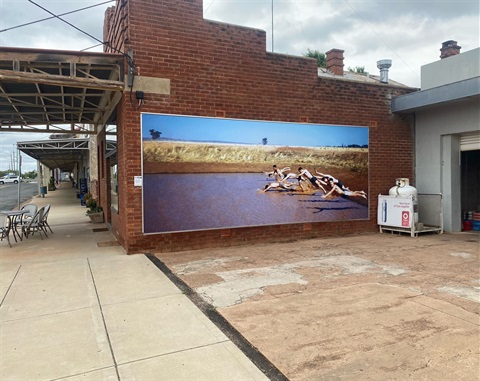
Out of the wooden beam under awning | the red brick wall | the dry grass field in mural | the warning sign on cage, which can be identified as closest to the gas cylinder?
the warning sign on cage

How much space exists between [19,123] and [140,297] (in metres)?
10.1

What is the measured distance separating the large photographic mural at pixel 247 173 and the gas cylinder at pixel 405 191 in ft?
2.78

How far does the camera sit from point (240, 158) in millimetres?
9258

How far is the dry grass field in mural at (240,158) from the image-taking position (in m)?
8.30

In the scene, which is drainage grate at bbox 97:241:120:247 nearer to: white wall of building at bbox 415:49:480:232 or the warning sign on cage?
the warning sign on cage

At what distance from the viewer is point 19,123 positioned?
40.1 feet

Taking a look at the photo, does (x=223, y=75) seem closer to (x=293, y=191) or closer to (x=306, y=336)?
(x=293, y=191)

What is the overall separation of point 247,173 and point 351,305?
513cm

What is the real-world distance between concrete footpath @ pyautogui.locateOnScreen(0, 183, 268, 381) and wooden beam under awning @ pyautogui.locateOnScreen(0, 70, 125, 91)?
11.6ft

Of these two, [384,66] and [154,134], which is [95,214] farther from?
[384,66]

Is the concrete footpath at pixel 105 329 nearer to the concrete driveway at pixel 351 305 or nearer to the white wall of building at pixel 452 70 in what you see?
the concrete driveway at pixel 351 305

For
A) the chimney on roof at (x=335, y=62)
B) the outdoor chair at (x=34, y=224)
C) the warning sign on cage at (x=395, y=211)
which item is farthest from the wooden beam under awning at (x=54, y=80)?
the chimney on roof at (x=335, y=62)

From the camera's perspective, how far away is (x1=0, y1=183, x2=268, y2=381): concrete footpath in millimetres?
3201

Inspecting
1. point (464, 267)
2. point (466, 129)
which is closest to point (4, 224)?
point (464, 267)
